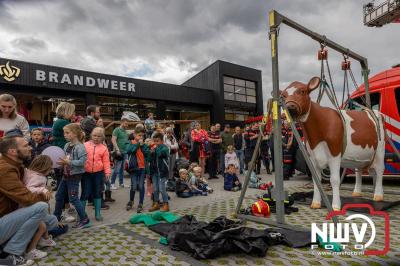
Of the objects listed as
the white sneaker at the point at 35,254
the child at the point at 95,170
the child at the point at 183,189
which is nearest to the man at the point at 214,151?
the child at the point at 183,189

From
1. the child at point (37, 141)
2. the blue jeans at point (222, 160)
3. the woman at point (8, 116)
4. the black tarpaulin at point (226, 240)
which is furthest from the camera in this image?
the blue jeans at point (222, 160)

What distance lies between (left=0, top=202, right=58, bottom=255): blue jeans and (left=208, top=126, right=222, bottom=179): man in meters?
7.69

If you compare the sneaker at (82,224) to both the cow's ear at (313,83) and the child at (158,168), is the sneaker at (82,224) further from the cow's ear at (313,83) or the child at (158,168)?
the cow's ear at (313,83)

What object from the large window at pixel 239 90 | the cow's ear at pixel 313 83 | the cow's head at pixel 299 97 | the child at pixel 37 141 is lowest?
the child at pixel 37 141

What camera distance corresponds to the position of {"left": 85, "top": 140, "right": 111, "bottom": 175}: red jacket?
4.69 m

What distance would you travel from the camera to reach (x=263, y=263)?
2.82 metres

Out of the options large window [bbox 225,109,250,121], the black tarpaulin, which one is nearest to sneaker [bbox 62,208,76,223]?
the black tarpaulin

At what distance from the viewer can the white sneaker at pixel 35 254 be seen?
10.2ft

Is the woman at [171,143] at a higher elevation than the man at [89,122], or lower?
lower

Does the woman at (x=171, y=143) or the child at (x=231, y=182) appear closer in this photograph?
the child at (x=231, y=182)

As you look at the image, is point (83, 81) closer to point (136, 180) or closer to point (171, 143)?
point (171, 143)

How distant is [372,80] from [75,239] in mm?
8019

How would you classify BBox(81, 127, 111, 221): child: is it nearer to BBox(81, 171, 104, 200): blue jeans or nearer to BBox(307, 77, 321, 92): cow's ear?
BBox(81, 171, 104, 200): blue jeans

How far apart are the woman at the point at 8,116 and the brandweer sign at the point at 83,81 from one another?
14.5 meters
